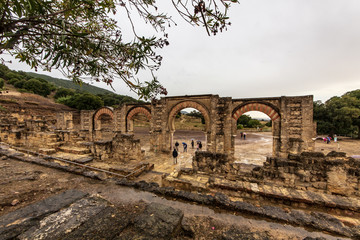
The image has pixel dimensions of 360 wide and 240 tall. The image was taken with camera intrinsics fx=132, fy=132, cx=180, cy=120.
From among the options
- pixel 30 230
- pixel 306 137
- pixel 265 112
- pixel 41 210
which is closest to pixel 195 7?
pixel 30 230

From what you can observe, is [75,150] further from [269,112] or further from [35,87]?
[35,87]

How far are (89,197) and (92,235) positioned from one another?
1095 millimetres

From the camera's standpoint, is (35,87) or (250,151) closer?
(250,151)

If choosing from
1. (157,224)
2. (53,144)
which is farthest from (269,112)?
(53,144)

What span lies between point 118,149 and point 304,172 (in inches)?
356

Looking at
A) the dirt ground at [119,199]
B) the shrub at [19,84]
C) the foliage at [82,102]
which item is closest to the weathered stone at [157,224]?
the dirt ground at [119,199]

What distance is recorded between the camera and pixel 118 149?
7.95 metres

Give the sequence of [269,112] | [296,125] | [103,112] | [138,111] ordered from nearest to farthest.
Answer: [296,125] < [269,112] < [138,111] < [103,112]

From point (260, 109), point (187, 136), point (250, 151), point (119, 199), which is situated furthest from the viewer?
point (187, 136)

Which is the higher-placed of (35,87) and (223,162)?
(35,87)

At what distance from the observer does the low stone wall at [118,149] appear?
7758mm

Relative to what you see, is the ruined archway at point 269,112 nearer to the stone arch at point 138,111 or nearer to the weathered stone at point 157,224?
the stone arch at point 138,111

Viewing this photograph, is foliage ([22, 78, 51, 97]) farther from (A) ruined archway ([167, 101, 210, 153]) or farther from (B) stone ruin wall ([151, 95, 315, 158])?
(A) ruined archway ([167, 101, 210, 153])

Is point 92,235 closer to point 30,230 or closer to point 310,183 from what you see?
point 30,230
